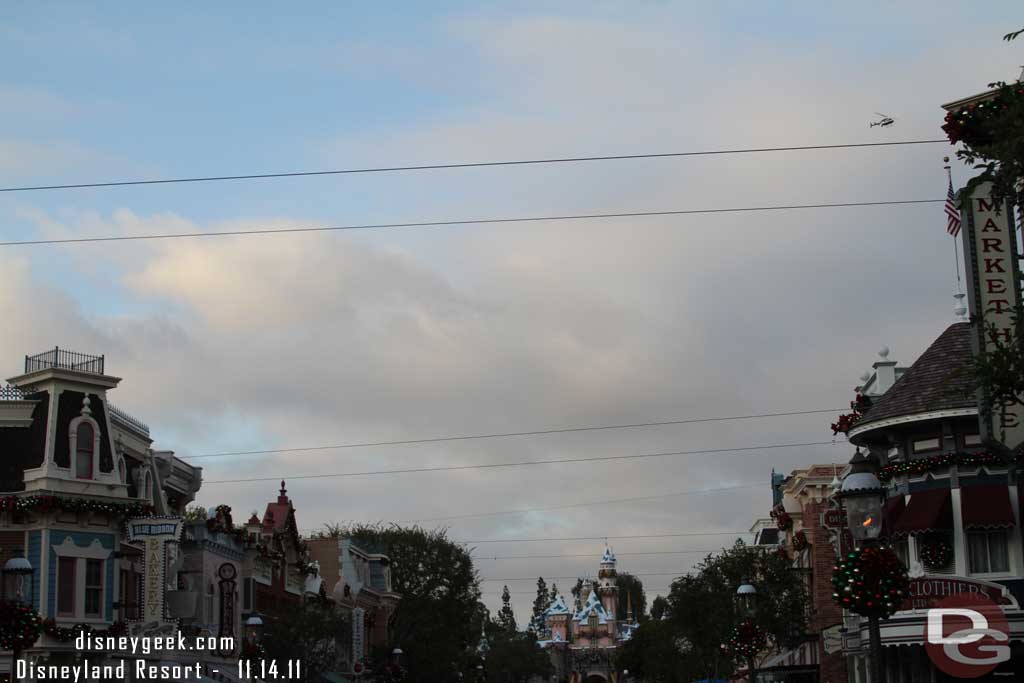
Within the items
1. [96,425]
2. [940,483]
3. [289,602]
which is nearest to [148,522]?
[96,425]

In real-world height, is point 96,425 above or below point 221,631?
above

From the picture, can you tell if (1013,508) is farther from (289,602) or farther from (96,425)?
(289,602)

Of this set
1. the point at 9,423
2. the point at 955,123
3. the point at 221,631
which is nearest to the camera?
the point at 955,123

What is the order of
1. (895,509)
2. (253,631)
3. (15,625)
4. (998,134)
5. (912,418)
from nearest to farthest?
(998,134), (15,625), (912,418), (895,509), (253,631)

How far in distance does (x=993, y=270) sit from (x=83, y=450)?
2916 centimetres

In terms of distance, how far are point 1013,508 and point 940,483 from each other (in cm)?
203

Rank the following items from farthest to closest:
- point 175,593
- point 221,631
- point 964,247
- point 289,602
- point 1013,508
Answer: point 289,602, point 221,631, point 175,593, point 1013,508, point 964,247

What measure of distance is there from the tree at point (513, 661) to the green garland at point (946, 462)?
123607mm

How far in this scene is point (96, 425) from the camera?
4616 cm

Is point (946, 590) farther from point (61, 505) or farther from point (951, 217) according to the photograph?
point (61, 505)

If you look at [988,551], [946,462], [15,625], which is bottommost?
[15,625]

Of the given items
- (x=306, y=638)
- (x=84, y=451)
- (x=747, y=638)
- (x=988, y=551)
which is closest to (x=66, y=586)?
(x=84, y=451)

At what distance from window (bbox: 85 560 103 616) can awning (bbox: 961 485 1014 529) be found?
1070 inches

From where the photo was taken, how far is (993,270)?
3142 cm
